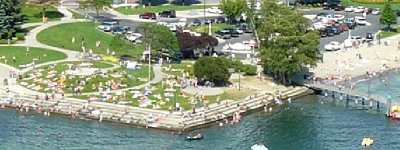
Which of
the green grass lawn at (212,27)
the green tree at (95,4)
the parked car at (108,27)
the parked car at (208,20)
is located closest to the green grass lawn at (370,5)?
the parked car at (208,20)

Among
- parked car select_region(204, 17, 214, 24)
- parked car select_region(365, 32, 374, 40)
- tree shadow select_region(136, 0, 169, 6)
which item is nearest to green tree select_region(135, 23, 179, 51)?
parked car select_region(204, 17, 214, 24)

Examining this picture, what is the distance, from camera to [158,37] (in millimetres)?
103688

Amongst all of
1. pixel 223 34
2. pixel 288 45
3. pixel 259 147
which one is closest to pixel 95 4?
pixel 223 34

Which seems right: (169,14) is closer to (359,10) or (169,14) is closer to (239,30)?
(239,30)

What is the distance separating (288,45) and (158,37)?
16550 mm

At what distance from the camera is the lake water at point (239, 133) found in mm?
79250

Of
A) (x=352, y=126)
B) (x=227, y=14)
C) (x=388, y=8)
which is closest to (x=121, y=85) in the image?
(x=352, y=126)

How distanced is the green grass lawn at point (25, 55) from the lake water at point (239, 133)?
15.4 m

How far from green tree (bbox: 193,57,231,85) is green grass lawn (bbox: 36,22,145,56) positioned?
1395 centimetres

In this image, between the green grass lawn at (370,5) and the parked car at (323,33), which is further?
the green grass lawn at (370,5)

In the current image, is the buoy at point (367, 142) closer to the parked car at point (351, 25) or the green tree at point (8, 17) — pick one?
the green tree at point (8, 17)

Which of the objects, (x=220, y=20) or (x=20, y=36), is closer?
(x=20, y=36)

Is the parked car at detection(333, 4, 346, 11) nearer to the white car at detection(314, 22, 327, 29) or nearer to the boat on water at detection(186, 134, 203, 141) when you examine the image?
the white car at detection(314, 22, 327, 29)

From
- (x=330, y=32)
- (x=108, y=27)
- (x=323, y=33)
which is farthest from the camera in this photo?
(x=330, y=32)
